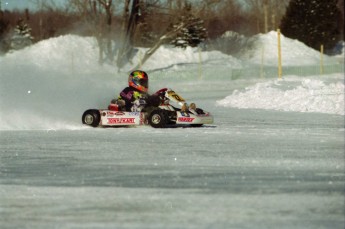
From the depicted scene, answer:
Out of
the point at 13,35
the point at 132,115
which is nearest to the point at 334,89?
the point at 132,115

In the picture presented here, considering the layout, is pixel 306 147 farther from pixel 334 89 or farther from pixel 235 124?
pixel 334 89

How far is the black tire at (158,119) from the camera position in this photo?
15328mm

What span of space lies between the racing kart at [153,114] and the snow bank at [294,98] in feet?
15.8

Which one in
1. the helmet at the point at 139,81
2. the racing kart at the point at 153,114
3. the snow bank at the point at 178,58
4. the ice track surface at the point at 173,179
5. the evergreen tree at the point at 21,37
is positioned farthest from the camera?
the evergreen tree at the point at 21,37

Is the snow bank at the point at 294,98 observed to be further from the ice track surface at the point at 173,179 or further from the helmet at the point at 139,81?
the ice track surface at the point at 173,179

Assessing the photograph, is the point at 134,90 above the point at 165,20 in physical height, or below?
below

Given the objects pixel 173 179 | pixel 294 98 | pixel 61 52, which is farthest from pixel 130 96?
pixel 61 52

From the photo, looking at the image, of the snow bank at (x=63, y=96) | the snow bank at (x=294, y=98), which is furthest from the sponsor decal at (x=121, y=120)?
the snow bank at (x=294, y=98)

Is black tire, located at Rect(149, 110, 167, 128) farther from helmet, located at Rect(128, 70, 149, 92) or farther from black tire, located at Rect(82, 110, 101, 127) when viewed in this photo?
black tire, located at Rect(82, 110, 101, 127)

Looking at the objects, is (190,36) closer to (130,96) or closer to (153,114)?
(130,96)

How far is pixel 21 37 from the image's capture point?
59.2m

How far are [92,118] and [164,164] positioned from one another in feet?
20.9

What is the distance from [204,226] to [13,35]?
179 feet

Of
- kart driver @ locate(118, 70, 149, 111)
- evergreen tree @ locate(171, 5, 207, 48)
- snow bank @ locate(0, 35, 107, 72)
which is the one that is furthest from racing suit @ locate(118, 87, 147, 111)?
evergreen tree @ locate(171, 5, 207, 48)
